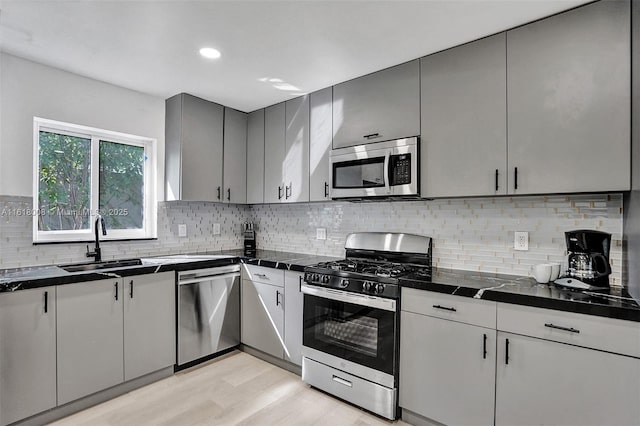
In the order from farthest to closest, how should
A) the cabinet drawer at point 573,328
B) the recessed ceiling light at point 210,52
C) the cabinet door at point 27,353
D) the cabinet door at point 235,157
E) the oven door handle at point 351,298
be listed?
1. the cabinet door at point 235,157
2. the recessed ceiling light at point 210,52
3. the oven door handle at point 351,298
4. the cabinet door at point 27,353
5. the cabinet drawer at point 573,328

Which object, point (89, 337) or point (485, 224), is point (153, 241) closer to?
point (89, 337)

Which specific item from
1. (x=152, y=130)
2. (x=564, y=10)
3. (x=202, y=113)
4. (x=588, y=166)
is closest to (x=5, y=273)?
(x=152, y=130)

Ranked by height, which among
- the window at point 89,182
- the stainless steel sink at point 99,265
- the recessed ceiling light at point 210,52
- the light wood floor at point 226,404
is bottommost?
the light wood floor at point 226,404

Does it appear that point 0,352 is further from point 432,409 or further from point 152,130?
point 432,409

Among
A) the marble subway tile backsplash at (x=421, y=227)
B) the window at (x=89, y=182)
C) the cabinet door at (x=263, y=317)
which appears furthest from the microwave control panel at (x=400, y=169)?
the window at (x=89, y=182)

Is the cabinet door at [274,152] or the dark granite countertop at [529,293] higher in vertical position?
the cabinet door at [274,152]

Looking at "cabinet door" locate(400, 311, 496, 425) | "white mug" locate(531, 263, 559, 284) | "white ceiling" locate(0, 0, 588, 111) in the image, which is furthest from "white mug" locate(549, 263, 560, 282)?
"white ceiling" locate(0, 0, 588, 111)

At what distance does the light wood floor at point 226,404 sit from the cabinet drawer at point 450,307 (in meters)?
0.78

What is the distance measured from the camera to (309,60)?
243 cm

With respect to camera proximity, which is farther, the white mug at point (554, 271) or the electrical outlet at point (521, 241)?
the electrical outlet at point (521, 241)

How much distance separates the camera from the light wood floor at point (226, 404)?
7.09 ft

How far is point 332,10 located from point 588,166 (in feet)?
5.23

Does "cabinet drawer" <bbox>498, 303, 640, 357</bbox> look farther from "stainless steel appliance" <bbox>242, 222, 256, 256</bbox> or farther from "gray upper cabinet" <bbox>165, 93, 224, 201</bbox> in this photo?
"gray upper cabinet" <bbox>165, 93, 224, 201</bbox>

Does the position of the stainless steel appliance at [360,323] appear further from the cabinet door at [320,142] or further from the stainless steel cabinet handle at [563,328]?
the stainless steel cabinet handle at [563,328]
